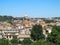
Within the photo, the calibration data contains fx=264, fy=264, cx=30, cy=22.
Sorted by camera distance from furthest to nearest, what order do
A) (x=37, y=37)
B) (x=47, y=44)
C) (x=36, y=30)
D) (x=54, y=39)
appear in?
(x=36, y=30) < (x=37, y=37) < (x=54, y=39) < (x=47, y=44)

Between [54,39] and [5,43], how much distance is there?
582 cm

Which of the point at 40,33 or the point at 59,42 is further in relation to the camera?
the point at 40,33

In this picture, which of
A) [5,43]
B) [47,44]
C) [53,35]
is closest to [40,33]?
[53,35]

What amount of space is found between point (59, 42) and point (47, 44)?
3730 mm

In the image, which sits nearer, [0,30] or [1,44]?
[1,44]

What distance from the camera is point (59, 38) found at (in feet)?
67.6

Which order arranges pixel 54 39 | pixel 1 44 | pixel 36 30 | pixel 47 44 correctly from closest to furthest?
pixel 47 44 → pixel 1 44 → pixel 54 39 → pixel 36 30

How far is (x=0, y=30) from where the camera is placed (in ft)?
137

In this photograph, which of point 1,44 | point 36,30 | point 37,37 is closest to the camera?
point 1,44

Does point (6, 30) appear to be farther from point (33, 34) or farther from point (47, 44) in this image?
point (47, 44)

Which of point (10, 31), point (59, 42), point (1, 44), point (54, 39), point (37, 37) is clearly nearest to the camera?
point (1, 44)

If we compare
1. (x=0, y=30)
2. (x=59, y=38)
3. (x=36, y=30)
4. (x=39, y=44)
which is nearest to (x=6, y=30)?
(x=0, y=30)

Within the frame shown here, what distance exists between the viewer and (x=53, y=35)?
78.2 ft

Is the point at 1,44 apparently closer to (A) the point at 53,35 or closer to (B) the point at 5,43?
(B) the point at 5,43
